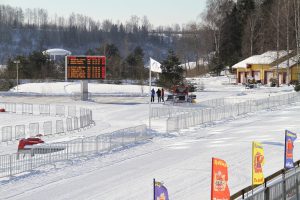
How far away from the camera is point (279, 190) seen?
38.8 feet

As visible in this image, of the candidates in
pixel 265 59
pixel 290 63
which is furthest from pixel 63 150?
pixel 265 59

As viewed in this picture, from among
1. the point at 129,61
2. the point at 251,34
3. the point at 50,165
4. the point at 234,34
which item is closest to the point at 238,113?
the point at 50,165

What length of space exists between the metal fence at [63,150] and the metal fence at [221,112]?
15.6 feet

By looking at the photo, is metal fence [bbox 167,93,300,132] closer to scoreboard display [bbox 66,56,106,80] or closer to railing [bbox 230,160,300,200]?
railing [bbox 230,160,300,200]

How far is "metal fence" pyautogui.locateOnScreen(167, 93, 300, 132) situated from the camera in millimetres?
31380

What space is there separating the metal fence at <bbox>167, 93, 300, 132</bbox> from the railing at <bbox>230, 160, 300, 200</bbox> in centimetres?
1780

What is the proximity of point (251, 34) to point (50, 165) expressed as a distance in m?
71.4

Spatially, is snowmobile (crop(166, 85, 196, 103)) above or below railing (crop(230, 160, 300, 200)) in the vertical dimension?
above

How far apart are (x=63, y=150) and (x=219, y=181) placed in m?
12.8

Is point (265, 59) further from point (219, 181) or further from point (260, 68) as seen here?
point (219, 181)

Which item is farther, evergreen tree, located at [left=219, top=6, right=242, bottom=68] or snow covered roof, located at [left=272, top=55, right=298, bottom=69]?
evergreen tree, located at [left=219, top=6, right=242, bottom=68]

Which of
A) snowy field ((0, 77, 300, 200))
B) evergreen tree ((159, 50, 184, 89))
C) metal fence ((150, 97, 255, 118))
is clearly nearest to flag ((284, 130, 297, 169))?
snowy field ((0, 77, 300, 200))

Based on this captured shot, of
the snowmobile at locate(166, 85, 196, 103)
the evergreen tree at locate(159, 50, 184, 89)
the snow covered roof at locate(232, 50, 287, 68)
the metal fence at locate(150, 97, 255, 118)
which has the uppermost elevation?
the snow covered roof at locate(232, 50, 287, 68)

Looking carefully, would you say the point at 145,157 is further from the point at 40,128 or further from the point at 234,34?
the point at 234,34
